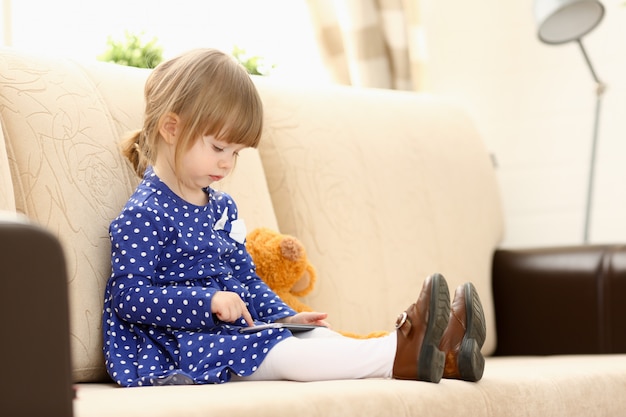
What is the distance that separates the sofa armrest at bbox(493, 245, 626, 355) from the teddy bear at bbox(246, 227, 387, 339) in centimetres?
67

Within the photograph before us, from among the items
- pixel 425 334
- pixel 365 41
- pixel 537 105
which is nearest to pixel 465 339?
pixel 425 334

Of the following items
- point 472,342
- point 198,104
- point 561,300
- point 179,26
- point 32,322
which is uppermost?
point 179,26

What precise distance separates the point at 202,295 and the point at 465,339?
431 mm

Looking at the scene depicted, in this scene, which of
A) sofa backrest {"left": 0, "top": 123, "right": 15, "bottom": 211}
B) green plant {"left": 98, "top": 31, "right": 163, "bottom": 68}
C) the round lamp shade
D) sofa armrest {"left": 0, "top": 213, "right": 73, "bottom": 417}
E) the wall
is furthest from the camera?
the wall

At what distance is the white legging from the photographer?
1.51 metres

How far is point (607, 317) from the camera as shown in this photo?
2232 mm

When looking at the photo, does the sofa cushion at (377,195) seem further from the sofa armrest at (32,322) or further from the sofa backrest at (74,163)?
the sofa armrest at (32,322)

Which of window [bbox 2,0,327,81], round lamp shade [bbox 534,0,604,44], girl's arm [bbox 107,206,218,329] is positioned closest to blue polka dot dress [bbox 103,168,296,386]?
girl's arm [bbox 107,206,218,329]

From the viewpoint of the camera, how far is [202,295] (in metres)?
1.52

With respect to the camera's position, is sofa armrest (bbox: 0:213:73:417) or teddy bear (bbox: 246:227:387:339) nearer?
sofa armrest (bbox: 0:213:73:417)

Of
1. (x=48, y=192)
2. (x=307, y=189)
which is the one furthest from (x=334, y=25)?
(x=48, y=192)

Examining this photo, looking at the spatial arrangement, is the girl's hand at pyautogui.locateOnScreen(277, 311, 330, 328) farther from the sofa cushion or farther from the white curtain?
the white curtain

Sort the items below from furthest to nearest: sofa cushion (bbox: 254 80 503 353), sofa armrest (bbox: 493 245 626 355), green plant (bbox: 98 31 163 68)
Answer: green plant (bbox: 98 31 163 68) < sofa armrest (bbox: 493 245 626 355) < sofa cushion (bbox: 254 80 503 353)

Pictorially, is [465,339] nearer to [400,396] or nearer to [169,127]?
[400,396]
